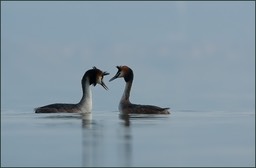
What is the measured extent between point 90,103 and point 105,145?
37.5ft

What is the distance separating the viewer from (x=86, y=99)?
2878 cm

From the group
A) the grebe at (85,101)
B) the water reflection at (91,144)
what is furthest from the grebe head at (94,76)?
the water reflection at (91,144)

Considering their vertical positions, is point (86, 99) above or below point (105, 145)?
above

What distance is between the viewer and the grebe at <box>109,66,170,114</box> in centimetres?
2719

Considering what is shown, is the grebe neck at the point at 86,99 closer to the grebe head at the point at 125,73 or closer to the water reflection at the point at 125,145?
the grebe head at the point at 125,73

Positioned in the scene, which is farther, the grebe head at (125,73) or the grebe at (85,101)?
the grebe head at (125,73)

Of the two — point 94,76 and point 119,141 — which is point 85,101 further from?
point 119,141

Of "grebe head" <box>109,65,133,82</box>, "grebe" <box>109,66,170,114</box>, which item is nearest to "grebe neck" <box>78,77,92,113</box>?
"grebe" <box>109,66,170,114</box>

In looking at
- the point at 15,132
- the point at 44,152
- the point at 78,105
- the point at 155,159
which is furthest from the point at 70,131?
the point at 78,105

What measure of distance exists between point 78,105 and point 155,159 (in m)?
13.2

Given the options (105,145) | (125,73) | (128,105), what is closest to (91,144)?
(105,145)

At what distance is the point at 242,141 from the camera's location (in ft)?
62.3

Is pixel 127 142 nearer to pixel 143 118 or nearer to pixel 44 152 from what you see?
pixel 44 152

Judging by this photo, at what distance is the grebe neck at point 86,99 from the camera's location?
93.4 ft
